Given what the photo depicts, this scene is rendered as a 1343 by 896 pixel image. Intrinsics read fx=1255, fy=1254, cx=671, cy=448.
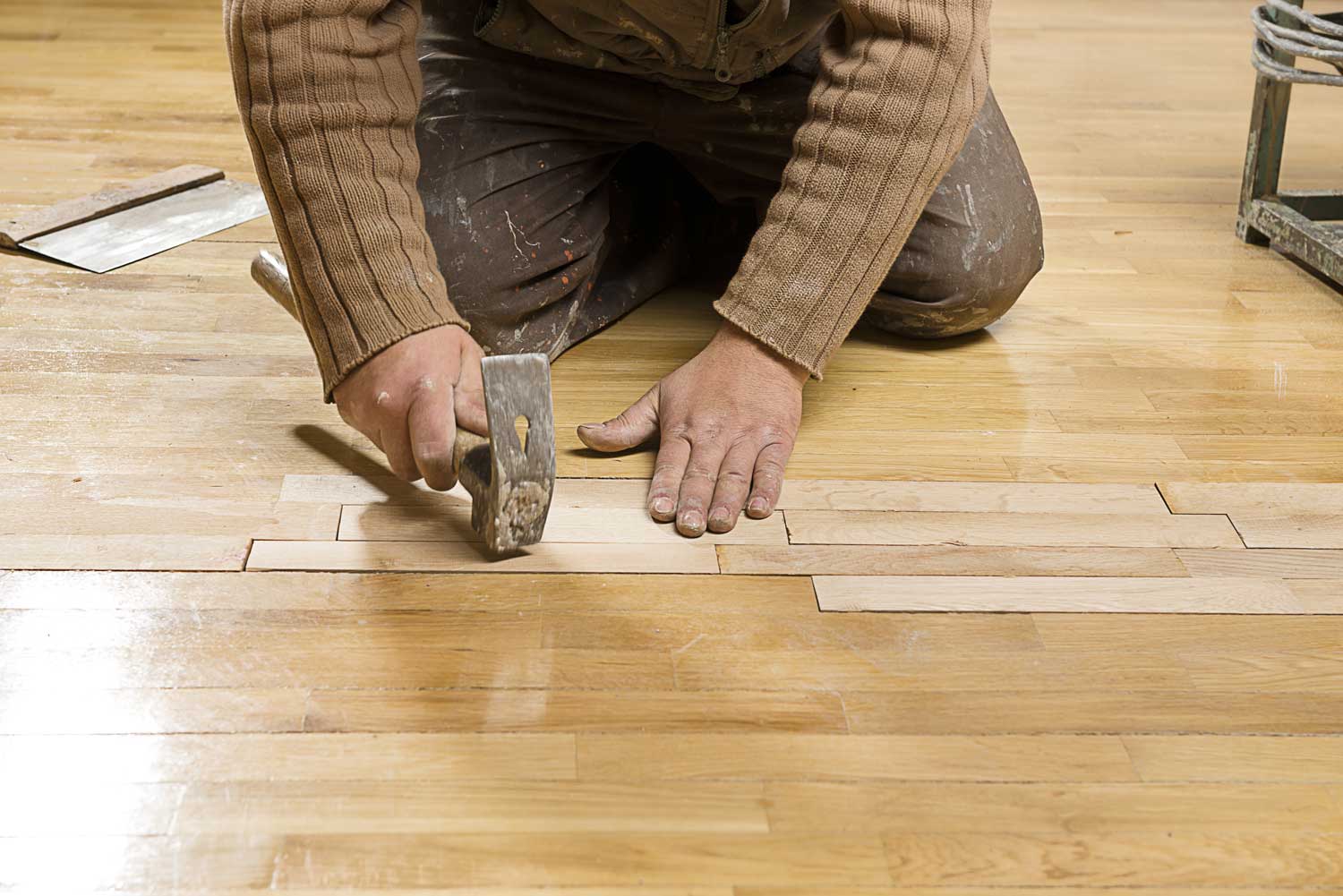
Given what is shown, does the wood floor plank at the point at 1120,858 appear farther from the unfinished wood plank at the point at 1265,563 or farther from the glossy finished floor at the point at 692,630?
the unfinished wood plank at the point at 1265,563

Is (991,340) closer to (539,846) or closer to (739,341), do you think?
(739,341)

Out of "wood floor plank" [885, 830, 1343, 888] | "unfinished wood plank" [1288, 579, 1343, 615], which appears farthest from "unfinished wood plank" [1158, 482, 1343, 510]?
"wood floor plank" [885, 830, 1343, 888]

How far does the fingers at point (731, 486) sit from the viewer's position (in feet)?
4.20

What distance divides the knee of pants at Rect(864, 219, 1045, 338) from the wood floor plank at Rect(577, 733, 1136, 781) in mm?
773

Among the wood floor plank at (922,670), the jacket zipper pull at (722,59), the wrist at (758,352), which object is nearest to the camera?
the wood floor plank at (922,670)

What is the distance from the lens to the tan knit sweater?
125cm

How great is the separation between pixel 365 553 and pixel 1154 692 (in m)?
0.74

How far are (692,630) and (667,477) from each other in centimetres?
23

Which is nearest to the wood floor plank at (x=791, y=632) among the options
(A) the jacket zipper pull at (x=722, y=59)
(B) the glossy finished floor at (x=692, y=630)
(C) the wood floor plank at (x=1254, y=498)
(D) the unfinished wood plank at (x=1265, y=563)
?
(B) the glossy finished floor at (x=692, y=630)

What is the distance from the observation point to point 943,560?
49.3 inches

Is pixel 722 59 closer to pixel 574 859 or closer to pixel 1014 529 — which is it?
pixel 1014 529

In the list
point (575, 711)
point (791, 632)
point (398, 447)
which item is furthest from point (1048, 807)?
point (398, 447)

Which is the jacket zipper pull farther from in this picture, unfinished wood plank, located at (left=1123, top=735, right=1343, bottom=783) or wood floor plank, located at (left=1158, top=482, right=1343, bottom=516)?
unfinished wood plank, located at (left=1123, top=735, right=1343, bottom=783)

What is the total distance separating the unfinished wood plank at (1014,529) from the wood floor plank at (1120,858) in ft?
1.32
